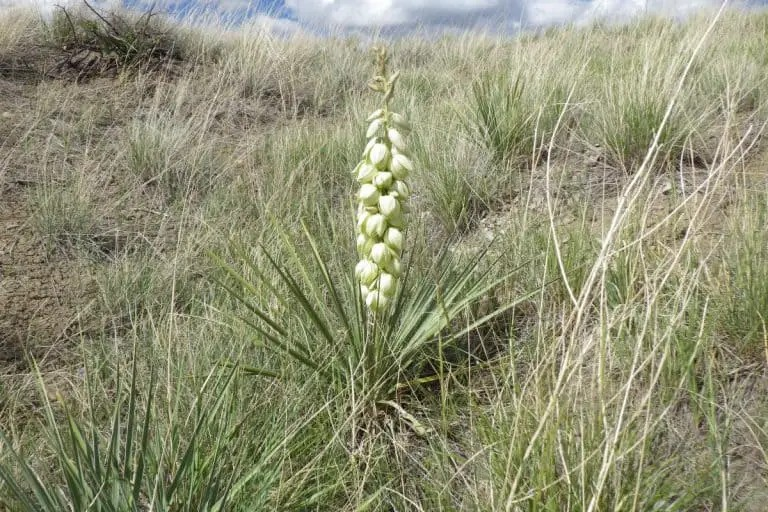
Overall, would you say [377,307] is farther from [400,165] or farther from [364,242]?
[400,165]

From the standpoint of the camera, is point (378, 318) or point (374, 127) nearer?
point (374, 127)

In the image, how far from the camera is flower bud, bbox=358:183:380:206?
53.1 inches

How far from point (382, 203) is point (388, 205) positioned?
0.06 feet

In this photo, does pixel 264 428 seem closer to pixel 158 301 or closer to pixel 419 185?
pixel 158 301

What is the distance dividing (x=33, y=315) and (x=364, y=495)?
62.9 inches

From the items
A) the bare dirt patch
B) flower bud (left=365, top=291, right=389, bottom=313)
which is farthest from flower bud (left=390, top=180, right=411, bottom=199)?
the bare dirt patch

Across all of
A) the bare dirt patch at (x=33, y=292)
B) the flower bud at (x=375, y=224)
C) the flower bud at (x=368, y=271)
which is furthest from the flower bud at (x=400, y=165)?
the bare dirt patch at (x=33, y=292)

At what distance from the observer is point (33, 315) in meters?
2.18

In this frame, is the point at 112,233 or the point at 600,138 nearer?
the point at 112,233

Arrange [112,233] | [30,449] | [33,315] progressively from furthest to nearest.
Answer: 1. [112,233]
2. [33,315]
3. [30,449]

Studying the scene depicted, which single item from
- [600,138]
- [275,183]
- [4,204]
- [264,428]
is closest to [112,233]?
[4,204]

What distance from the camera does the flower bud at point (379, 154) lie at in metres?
1.33

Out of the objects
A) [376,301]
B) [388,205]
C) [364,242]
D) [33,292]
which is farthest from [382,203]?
[33,292]

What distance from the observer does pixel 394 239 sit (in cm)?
139
